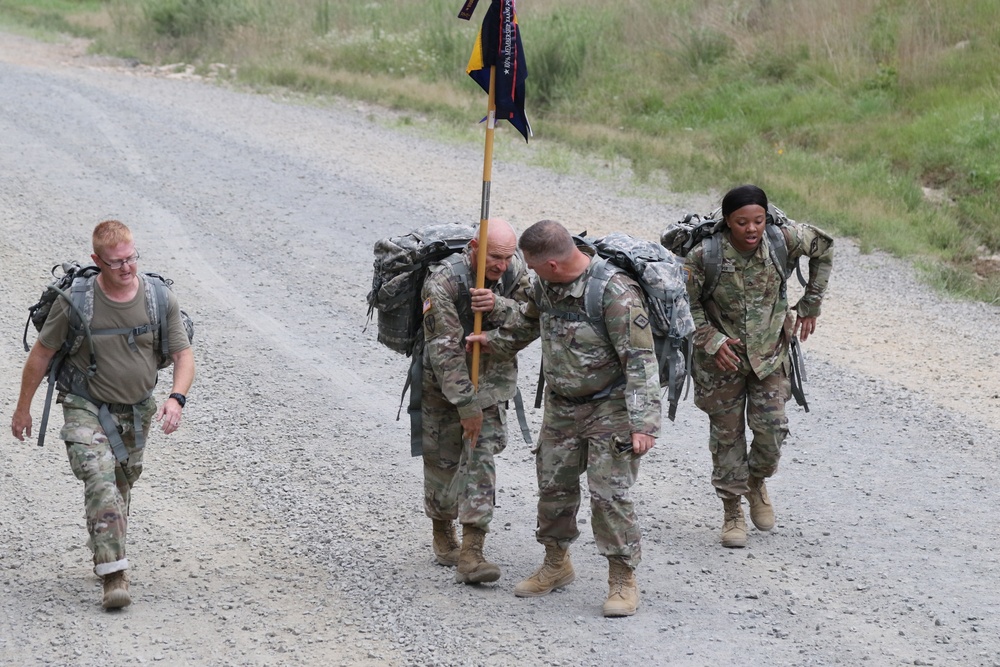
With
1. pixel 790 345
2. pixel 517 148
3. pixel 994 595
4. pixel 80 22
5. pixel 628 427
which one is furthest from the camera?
pixel 80 22

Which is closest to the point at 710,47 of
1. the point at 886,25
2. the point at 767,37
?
the point at 767,37

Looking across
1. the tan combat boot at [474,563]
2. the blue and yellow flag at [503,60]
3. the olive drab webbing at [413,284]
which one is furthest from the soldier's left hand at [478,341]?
the blue and yellow flag at [503,60]

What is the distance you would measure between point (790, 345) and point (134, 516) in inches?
145

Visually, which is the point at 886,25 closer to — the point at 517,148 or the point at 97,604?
the point at 517,148

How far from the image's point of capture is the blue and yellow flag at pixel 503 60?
610 centimetres

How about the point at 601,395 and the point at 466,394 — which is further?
the point at 466,394

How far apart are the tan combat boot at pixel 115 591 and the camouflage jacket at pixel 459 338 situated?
5.45 ft

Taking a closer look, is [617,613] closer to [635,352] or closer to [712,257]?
[635,352]

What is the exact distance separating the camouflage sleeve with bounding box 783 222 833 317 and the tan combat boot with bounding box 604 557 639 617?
185cm

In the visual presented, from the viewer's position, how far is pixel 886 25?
18.6m

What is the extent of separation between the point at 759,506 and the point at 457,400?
1995 millimetres

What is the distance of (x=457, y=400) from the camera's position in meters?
5.72

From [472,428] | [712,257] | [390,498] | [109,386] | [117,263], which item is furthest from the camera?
[390,498]

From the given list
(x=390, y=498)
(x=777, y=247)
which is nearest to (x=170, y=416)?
(x=390, y=498)
